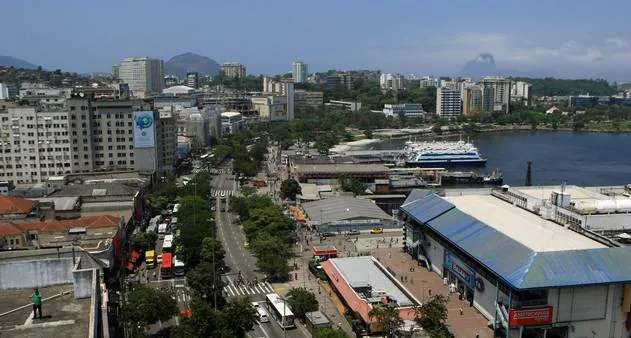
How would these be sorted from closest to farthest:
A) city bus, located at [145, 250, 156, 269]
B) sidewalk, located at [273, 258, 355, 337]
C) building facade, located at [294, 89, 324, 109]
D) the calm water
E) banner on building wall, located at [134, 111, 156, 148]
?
sidewalk, located at [273, 258, 355, 337] → city bus, located at [145, 250, 156, 269] → banner on building wall, located at [134, 111, 156, 148] → the calm water → building facade, located at [294, 89, 324, 109]

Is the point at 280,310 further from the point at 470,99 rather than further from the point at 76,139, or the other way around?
the point at 470,99

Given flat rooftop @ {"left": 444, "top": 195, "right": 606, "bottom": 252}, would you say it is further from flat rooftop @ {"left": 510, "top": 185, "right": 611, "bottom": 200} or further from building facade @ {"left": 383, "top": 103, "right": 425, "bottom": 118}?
building facade @ {"left": 383, "top": 103, "right": 425, "bottom": 118}

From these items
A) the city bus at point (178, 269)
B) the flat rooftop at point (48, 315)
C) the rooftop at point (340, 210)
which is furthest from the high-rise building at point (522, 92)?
the flat rooftop at point (48, 315)

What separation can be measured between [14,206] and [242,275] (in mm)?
10887

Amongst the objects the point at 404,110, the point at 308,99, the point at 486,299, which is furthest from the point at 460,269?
the point at 308,99

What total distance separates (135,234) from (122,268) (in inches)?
139

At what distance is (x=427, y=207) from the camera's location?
2497 centimetres

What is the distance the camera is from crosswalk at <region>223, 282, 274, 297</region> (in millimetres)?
21770

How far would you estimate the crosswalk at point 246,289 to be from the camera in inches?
857

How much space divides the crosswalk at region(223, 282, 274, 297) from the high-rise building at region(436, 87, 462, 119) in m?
92.9

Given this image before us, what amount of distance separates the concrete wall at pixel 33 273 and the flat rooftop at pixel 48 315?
0.30ft

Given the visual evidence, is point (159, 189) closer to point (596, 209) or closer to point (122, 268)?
point (122, 268)

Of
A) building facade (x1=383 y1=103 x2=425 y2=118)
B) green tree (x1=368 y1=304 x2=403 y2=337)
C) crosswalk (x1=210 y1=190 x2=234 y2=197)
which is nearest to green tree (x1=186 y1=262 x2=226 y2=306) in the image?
green tree (x1=368 y1=304 x2=403 y2=337)

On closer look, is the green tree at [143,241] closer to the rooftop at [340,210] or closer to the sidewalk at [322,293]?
the sidewalk at [322,293]
